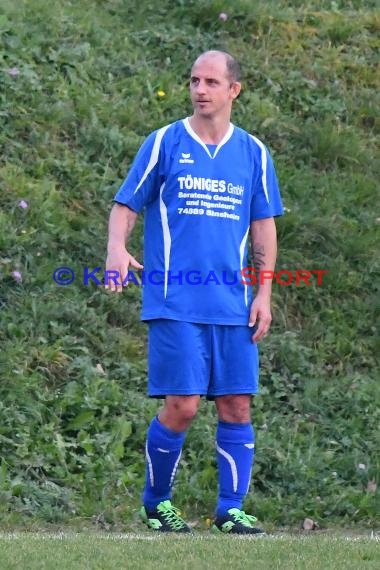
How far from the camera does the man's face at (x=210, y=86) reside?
247 inches

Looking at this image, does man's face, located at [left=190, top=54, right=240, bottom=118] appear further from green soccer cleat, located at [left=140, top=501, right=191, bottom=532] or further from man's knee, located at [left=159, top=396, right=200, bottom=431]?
green soccer cleat, located at [left=140, top=501, right=191, bottom=532]

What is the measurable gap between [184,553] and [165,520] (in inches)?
41.9

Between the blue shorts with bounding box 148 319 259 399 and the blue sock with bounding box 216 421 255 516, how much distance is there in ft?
0.71

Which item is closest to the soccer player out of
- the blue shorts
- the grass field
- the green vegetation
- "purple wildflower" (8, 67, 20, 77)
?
the blue shorts

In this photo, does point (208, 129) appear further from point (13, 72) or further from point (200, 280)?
point (13, 72)

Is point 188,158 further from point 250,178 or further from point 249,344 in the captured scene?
point 249,344

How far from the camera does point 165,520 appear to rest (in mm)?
6355

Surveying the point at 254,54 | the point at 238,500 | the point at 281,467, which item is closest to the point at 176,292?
the point at 238,500

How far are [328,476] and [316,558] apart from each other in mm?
2595

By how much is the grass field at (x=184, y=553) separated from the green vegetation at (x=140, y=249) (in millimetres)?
59

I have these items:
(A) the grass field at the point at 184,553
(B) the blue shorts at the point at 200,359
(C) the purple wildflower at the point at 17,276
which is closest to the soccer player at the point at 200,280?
(B) the blue shorts at the point at 200,359

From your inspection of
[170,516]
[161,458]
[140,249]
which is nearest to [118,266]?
[161,458]

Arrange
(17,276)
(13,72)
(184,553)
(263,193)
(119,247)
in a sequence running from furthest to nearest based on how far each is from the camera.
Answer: (13,72)
(17,276)
(263,193)
(119,247)
(184,553)

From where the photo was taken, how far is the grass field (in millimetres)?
5086
